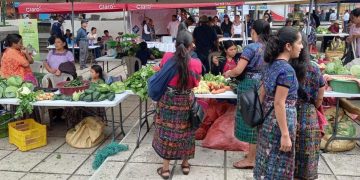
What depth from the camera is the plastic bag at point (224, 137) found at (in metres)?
4.66

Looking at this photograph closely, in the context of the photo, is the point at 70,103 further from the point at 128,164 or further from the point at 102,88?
the point at 128,164

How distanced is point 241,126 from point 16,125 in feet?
11.4

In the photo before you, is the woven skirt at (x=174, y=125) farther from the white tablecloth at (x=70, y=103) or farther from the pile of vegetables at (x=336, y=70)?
the pile of vegetables at (x=336, y=70)

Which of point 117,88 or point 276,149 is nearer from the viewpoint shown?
point 276,149

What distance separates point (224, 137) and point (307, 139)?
1682 mm

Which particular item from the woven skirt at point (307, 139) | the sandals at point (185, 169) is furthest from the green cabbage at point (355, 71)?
the sandals at point (185, 169)

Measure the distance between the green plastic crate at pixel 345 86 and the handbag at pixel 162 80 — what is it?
2295 millimetres

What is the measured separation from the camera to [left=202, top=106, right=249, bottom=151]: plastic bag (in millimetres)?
4660

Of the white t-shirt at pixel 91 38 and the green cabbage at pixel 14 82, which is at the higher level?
the white t-shirt at pixel 91 38

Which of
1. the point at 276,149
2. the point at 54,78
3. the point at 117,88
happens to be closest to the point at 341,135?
the point at 276,149

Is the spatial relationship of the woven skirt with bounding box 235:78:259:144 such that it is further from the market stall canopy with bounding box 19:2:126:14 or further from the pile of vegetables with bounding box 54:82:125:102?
the market stall canopy with bounding box 19:2:126:14

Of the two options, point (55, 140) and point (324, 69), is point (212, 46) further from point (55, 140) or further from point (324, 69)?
point (55, 140)

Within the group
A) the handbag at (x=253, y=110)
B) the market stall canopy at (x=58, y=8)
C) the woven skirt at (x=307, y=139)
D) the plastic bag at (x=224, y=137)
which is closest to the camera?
the handbag at (x=253, y=110)

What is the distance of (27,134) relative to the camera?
518 cm
